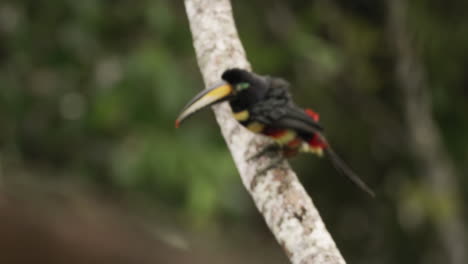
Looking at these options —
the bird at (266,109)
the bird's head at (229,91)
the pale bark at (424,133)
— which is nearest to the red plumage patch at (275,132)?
the bird at (266,109)

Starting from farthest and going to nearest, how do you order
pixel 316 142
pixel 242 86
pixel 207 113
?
pixel 207 113
pixel 316 142
pixel 242 86

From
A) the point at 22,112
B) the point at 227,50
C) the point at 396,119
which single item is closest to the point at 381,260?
the point at 396,119

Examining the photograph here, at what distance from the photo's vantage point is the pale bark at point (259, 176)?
1685 mm

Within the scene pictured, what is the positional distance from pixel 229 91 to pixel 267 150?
22 cm

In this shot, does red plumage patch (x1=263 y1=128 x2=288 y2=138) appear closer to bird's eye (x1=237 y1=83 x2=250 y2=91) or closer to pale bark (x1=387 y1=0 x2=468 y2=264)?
bird's eye (x1=237 y1=83 x2=250 y2=91)

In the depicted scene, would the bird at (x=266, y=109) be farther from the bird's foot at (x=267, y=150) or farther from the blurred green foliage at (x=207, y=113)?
the blurred green foliage at (x=207, y=113)

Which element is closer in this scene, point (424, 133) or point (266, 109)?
point (266, 109)

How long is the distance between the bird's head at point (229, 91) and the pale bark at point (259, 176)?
0.15 metres

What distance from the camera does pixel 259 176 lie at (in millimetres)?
2004

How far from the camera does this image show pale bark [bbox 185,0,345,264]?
1685mm

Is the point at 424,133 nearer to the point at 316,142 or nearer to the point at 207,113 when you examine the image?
the point at 207,113

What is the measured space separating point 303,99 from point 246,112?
11.6ft

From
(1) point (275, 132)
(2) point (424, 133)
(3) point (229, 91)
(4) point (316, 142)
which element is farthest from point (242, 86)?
(2) point (424, 133)

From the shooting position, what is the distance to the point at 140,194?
14.3 feet
